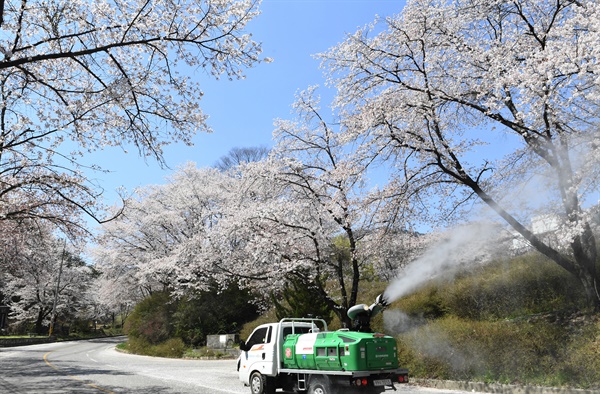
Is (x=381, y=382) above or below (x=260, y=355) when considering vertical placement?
below

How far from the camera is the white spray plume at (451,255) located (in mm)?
12336

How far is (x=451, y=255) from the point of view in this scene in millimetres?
18000

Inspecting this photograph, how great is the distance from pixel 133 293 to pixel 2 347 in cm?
1116

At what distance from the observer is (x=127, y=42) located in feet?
28.9

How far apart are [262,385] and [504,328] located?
23.1 ft

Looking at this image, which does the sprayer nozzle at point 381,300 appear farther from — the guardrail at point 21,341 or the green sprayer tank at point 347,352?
the guardrail at point 21,341

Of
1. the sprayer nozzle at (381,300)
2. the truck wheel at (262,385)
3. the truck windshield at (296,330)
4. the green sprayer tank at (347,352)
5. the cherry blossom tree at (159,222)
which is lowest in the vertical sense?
the truck wheel at (262,385)

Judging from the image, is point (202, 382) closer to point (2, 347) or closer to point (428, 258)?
point (428, 258)

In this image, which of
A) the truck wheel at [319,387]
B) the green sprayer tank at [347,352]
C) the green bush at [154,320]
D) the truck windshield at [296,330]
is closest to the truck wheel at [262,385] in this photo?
the truck windshield at [296,330]

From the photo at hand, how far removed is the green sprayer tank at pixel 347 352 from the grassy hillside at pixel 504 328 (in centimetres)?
427

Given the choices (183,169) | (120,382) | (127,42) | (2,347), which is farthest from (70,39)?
(2,347)

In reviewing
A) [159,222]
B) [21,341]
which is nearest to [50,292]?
[21,341]

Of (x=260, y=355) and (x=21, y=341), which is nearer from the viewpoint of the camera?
(x=260, y=355)

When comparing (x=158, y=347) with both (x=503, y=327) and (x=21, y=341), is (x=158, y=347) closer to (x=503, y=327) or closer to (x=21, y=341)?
(x=21, y=341)
